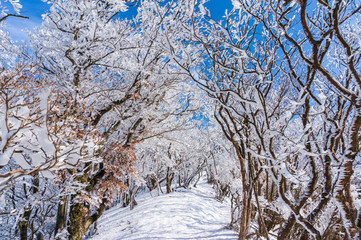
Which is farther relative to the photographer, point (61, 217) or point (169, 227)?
point (169, 227)

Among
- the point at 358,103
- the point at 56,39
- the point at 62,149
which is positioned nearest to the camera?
the point at 358,103

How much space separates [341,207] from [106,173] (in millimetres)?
4914

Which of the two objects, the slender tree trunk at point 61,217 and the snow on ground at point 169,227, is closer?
the slender tree trunk at point 61,217

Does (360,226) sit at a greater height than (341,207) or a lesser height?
lesser

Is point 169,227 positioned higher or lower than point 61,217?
lower

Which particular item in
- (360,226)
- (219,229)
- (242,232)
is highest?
(360,226)

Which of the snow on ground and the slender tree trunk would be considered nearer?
the slender tree trunk

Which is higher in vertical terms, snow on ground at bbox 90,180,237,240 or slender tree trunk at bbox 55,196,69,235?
slender tree trunk at bbox 55,196,69,235

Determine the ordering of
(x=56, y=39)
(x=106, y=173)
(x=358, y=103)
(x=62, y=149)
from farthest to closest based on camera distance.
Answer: (x=106, y=173)
(x=56, y=39)
(x=62, y=149)
(x=358, y=103)

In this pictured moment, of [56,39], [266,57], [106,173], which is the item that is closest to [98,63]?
[56,39]

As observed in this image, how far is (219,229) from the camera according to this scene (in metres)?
8.30

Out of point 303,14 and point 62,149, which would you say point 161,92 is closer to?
point 62,149

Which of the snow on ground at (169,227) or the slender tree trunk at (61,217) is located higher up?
the slender tree trunk at (61,217)

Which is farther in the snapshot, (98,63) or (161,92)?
(161,92)
